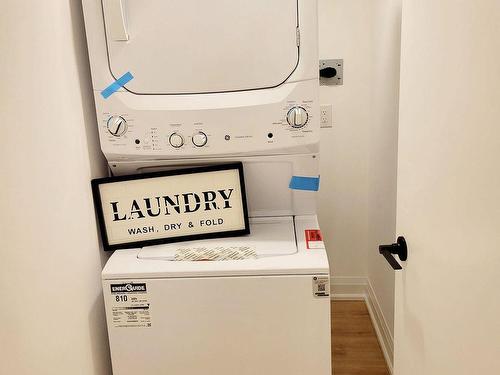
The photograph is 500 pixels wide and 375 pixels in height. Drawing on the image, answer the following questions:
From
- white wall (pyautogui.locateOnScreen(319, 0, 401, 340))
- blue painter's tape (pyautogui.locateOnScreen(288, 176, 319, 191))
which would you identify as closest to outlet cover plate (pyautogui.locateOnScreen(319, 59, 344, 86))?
white wall (pyautogui.locateOnScreen(319, 0, 401, 340))

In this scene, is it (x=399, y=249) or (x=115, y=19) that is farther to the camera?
(x=115, y=19)

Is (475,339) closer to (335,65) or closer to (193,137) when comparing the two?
(193,137)

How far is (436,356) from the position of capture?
0.93m

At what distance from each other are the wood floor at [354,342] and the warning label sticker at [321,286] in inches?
36.0

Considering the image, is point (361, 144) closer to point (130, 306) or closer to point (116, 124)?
point (116, 124)

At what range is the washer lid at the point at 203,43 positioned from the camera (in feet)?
4.16

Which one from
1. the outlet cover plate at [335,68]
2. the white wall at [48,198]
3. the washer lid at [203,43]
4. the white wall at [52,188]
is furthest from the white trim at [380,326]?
the washer lid at [203,43]

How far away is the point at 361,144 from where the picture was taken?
2.36 m

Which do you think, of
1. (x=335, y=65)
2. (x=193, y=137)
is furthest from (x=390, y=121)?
(x=193, y=137)

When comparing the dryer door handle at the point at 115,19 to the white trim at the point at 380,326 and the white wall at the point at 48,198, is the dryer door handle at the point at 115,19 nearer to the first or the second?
the white wall at the point at 48,198

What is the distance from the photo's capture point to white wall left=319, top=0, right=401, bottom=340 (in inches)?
75.9

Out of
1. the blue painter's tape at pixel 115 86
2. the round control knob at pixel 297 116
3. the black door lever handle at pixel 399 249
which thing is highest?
the blue painter's tape at pixel 115 86

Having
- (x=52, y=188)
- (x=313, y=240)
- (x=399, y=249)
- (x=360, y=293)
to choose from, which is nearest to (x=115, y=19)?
(x=52, y=188)

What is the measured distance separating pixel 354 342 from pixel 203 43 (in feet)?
5.19
